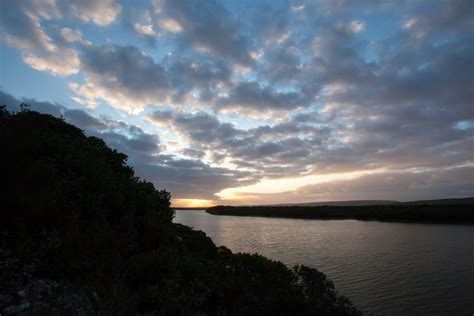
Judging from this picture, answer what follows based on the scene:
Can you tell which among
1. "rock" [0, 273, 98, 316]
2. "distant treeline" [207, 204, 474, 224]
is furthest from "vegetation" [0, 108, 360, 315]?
"distant treeline" [207, 204, 474, 224]

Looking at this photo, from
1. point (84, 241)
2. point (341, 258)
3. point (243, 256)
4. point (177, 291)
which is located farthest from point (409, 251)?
point (84, 241)

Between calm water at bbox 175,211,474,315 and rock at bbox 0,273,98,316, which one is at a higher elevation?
rock at bbox 0,273,98,316

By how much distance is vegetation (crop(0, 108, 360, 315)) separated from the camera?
805 centimetres

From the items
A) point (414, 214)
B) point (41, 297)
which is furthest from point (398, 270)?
point (414, 214)

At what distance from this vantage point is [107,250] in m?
9.41

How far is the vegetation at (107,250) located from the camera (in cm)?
805

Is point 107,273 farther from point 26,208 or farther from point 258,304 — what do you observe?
point 258,304

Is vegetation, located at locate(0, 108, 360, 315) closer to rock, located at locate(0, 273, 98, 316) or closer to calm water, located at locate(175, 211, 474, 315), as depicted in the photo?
rock, located at locate(0, 273, 98, 316)

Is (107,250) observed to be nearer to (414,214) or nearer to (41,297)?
(41,297)

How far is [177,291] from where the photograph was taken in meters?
9.52

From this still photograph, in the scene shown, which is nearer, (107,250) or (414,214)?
(107,250)

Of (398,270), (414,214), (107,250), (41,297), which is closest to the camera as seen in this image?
(41,297)

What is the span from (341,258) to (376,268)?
5.22m

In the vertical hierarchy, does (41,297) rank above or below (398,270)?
above
